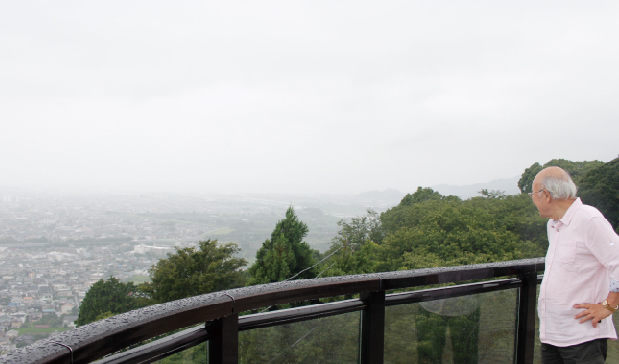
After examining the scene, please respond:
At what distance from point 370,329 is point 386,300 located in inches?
5.3

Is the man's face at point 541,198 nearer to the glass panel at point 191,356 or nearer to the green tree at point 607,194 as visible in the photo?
the glass panel at point 191,356

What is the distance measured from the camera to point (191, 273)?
26594 millimetres

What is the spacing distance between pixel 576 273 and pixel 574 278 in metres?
0.03

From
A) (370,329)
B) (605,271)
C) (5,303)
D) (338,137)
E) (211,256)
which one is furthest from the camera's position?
(338,137)

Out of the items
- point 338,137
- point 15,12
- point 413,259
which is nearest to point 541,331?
point 413,259

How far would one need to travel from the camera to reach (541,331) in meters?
1.91

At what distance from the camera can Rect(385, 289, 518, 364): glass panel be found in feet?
5.46

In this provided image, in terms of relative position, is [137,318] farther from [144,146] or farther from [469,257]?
[144,146]

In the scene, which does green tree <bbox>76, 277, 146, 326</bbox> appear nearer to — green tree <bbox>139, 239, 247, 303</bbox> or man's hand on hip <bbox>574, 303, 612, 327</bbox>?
green tree <bbox>139, 239, 247, 303</bbox>

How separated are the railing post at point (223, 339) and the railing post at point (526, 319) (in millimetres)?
1849

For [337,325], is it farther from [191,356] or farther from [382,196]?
[382,196]

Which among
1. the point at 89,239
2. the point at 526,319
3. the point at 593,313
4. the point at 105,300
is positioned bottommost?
the point at 89,239

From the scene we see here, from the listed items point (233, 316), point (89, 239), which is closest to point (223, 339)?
point (233, 316)

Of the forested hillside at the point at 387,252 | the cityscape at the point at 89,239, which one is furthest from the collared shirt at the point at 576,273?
the cityscape at the point at 89,239
